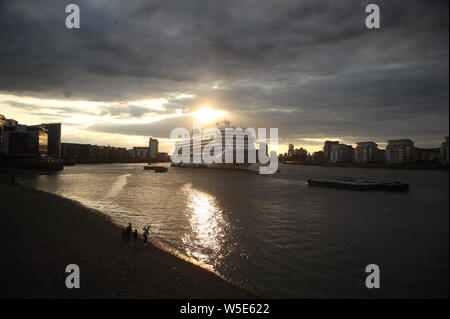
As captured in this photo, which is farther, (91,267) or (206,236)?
(206,236)

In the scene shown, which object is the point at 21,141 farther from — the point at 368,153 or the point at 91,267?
the point at 368,153

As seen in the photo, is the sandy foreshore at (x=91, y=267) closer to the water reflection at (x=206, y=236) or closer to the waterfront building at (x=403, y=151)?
the water reflection at (x=206, y=236)

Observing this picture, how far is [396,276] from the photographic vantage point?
9.91 metres

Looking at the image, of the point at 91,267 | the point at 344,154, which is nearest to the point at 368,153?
the point at 344,154

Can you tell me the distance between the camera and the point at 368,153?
546 feet

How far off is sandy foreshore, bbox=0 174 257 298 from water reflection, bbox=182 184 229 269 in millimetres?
1435

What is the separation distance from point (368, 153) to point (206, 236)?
18232 centimetres

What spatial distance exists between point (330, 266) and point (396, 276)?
2509mm

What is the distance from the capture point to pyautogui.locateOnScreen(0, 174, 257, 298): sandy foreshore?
7312mm

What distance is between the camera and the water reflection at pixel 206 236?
38.8ft

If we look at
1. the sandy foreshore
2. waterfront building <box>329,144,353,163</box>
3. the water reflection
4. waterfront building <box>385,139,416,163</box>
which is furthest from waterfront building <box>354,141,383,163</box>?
the sandy foreshore

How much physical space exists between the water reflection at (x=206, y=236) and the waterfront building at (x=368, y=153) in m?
173

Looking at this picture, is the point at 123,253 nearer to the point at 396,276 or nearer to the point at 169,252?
the point at 169,252
